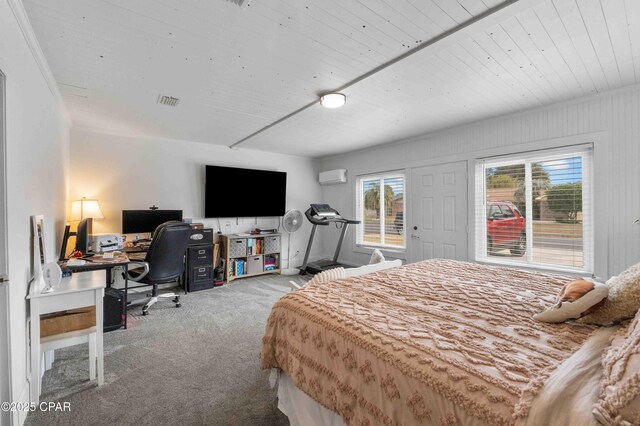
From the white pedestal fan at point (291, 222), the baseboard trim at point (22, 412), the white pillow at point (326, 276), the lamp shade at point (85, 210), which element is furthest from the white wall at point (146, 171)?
the white pillow at point (326, 276)

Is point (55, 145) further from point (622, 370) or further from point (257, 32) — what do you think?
point (622, 370)

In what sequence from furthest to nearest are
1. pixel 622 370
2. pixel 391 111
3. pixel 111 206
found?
pixel 111 206 < pixel 391 111 < pixel 622 370

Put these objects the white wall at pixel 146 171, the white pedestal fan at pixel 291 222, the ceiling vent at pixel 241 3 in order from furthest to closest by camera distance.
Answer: the white pedestal fan at pixel 291 222 → the white wall at pixel 146 171 → the ceiling vent at pixel 241 3

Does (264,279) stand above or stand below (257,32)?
below

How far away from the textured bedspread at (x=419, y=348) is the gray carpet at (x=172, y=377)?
47 cm

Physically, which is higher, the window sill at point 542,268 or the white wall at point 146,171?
the white wall at point 146,171

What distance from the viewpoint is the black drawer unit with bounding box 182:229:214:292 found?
4230mm

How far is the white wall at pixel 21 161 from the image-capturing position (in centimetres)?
153

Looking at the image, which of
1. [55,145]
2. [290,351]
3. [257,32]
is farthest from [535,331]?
[55,145]

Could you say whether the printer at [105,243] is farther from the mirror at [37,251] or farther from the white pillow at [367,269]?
the white pillow at [367,269]

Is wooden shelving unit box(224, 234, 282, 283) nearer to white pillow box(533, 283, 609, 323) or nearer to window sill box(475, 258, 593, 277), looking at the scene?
window sill box(475, 258, 593, 277)

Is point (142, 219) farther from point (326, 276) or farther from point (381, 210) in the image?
point (381, 210)

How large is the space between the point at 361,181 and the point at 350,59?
3.49 m

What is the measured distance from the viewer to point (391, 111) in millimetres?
3354
